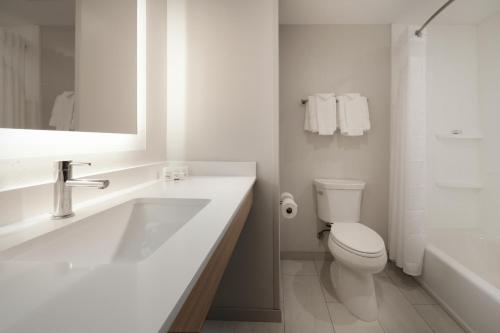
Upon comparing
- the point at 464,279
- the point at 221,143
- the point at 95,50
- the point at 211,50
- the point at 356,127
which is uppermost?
the point at 211,50

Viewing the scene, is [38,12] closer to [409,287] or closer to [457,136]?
[409,287]

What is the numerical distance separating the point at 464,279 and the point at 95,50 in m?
2.15

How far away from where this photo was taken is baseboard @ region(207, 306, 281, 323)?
1572mm

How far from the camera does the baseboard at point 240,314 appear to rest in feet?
5.16

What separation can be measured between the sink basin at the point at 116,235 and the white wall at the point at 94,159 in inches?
6.0

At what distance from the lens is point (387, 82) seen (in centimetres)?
231

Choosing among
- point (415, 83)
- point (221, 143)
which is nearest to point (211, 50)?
point (221, 143)

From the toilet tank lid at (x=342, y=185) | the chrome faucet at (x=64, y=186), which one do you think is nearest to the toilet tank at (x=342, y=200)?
the toilet tank lid at (x=342, y=185)

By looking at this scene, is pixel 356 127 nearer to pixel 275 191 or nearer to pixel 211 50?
pixel 275 191

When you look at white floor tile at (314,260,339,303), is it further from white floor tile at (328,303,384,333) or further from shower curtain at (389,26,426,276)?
shower curtain at (389,26,426,276)

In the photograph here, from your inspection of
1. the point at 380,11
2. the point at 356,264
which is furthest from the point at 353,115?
the point at 356,264

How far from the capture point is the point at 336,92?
234cm

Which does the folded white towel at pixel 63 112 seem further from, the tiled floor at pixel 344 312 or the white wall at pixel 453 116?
the white wall at pixel 453 116

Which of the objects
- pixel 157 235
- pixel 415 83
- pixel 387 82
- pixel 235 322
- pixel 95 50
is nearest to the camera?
pixel 157 235
